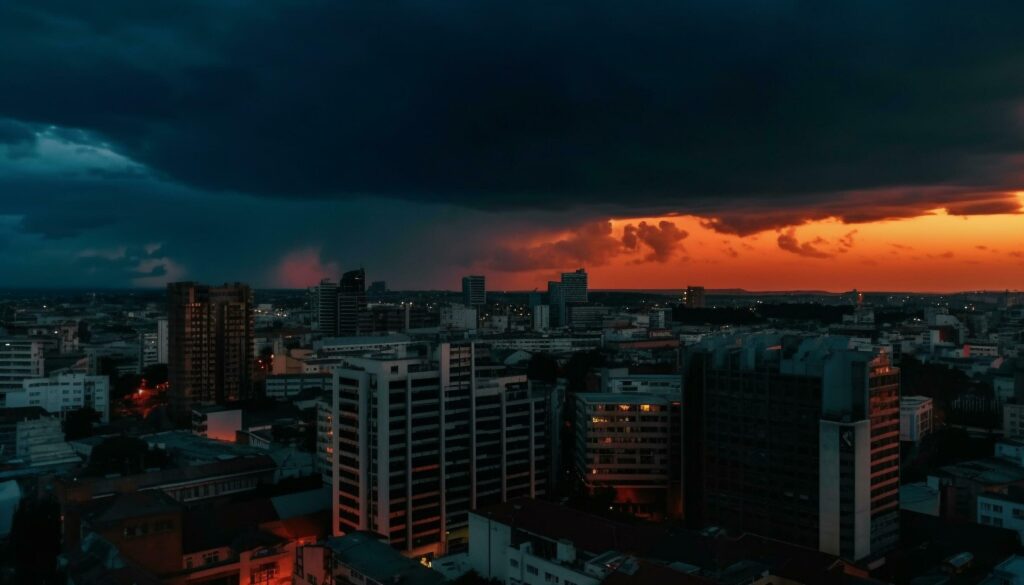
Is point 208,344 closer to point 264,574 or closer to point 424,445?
point 424,445

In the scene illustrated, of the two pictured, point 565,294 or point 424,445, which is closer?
point 424,445

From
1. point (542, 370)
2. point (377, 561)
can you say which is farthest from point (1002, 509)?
point (542, 370)

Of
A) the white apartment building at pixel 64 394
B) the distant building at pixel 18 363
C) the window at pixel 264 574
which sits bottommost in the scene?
the window at pixel 264 574

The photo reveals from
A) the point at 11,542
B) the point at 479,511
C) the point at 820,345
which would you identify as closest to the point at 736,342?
the point at 820,345

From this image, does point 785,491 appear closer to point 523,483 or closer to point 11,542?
point 523,483

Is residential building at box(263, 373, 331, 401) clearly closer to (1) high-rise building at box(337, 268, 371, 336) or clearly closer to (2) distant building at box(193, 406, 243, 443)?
(2) distant building at box(193, 406, 243, 443)

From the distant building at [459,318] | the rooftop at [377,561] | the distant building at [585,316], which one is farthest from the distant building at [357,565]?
the distant building at [585,316]

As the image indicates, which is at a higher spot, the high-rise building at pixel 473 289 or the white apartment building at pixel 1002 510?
the high-rise building at pixel 473 289

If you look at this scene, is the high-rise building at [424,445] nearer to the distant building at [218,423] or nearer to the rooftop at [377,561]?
the rooftop at [377,561]

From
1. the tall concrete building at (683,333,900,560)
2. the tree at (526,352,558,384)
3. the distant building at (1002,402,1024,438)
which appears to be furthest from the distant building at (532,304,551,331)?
the tall concrete building at (683,333,900,560)
